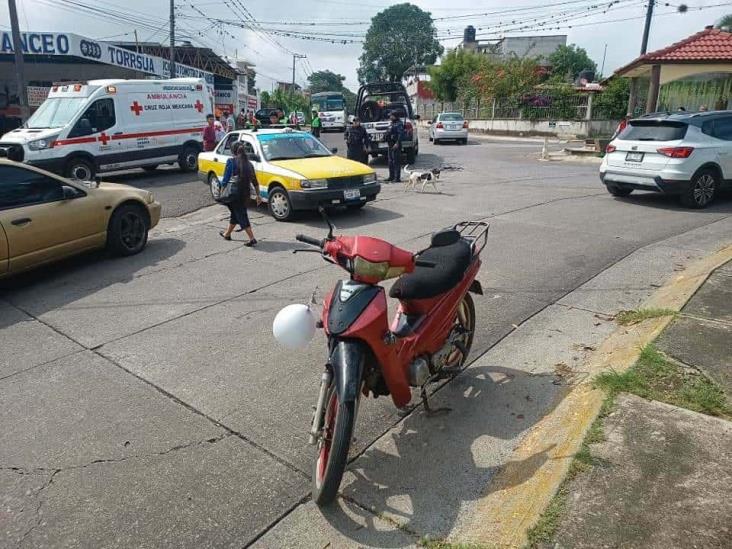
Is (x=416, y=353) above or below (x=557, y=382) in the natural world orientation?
above

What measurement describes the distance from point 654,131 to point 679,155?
728 millimetres

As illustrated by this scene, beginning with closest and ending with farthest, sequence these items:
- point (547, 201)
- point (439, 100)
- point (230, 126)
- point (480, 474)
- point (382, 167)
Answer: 1. point (480, 474)
2. point (547, 201)
3. point (382, 167)
4. point (230, 126)
5. point (439, 100)

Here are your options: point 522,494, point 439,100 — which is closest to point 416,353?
point 522,494

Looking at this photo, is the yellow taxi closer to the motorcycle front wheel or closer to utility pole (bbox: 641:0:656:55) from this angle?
the motorcycle front wheel

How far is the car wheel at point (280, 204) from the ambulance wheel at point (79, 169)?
644cm

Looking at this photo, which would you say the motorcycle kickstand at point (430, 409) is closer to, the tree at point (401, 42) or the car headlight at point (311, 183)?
the car headlight at point (311, 183)

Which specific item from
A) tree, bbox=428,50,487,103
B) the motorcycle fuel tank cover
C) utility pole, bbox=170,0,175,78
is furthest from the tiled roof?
tree, bbox=428,50,487,103

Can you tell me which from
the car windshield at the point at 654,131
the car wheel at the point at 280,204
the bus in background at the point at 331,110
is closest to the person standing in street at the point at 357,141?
the car wheel at the point at 280,204

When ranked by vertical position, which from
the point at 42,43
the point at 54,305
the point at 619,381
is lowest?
the point at 54,305

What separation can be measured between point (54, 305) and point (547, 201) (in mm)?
9110

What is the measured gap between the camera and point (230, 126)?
26.0m

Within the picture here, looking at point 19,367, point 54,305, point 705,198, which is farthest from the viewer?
point 705,198

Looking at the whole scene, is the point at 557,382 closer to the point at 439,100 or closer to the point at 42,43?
the point at 42,43

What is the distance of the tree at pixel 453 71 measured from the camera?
48.1 meters
